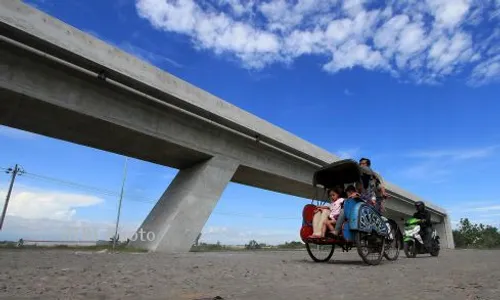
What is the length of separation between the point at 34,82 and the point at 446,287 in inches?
427

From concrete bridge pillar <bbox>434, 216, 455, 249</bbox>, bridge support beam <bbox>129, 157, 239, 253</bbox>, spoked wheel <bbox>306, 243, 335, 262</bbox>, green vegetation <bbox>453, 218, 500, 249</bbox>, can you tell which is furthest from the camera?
green vegetation <bbox>453, 218, 500, 249</bbox>

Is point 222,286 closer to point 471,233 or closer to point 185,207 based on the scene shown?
point 185,207

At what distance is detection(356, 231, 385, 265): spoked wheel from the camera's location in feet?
25.1

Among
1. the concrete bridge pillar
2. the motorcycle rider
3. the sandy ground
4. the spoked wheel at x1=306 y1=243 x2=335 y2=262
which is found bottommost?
the sandy ground

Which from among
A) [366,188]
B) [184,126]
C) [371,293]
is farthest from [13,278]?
[184,126]

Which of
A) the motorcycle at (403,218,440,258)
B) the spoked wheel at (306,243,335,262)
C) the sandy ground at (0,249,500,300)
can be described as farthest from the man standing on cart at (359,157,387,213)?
the motorcycle at (403,218,440,258)

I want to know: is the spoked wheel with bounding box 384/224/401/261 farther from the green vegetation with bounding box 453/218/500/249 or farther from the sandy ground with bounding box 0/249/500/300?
the green vegetation with bounding box 453/218/500/249

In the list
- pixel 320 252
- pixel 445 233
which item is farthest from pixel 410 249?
pixel 445 233

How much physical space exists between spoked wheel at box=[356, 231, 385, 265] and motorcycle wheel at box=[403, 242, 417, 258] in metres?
4.58

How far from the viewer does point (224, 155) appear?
16.7 metres

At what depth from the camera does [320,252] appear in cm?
945

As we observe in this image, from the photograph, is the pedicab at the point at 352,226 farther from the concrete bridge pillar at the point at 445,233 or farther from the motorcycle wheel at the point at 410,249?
the concrete bridge pillar at the point at 445,233

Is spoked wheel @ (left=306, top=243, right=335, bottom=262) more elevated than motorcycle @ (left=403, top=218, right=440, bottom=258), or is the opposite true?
motorcycle @ (left=403, top=218, right=440, bottom=258)

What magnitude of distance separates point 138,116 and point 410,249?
9.80m
